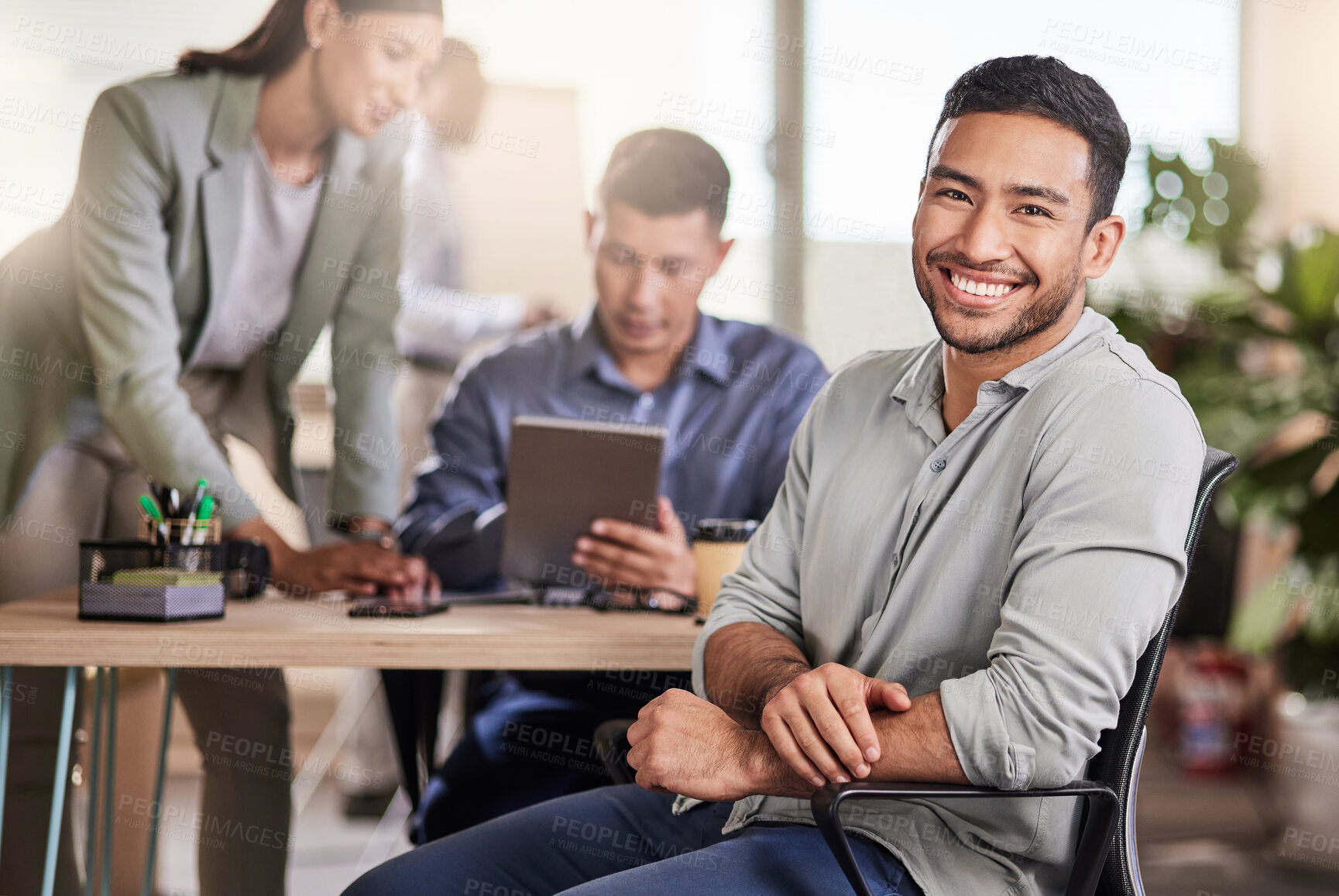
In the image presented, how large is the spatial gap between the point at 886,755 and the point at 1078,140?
2.21ft

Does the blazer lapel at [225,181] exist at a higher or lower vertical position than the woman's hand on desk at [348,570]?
higher

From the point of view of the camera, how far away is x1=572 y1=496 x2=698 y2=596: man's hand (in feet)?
6.52

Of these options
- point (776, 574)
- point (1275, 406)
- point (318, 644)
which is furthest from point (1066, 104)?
point (1275, 406)

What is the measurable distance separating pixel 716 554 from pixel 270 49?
5.59 ft

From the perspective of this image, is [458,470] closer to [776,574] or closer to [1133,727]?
[776,574]

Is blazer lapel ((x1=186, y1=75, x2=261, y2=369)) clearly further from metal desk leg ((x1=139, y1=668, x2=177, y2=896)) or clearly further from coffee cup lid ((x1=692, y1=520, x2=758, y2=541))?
coffee cup lid ((x1=692, y1=520, x2=758, y2=541))

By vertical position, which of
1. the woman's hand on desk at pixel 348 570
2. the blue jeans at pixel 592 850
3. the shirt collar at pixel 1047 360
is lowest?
the blue jeans at pixel 592 850

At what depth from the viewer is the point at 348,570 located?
6.67 ft

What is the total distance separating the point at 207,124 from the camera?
8.41 feet

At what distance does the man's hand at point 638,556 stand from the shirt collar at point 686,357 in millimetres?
675

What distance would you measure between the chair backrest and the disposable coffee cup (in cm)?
75

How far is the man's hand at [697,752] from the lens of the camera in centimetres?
115

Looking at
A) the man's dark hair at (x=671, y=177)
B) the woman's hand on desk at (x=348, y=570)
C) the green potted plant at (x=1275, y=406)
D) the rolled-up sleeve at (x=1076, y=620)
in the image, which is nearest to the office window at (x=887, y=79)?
the man's dark hair at (x=671, y=177)

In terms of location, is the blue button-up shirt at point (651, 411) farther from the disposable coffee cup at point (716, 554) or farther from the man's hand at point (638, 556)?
the disposable coffee cup at point (716, 554)
